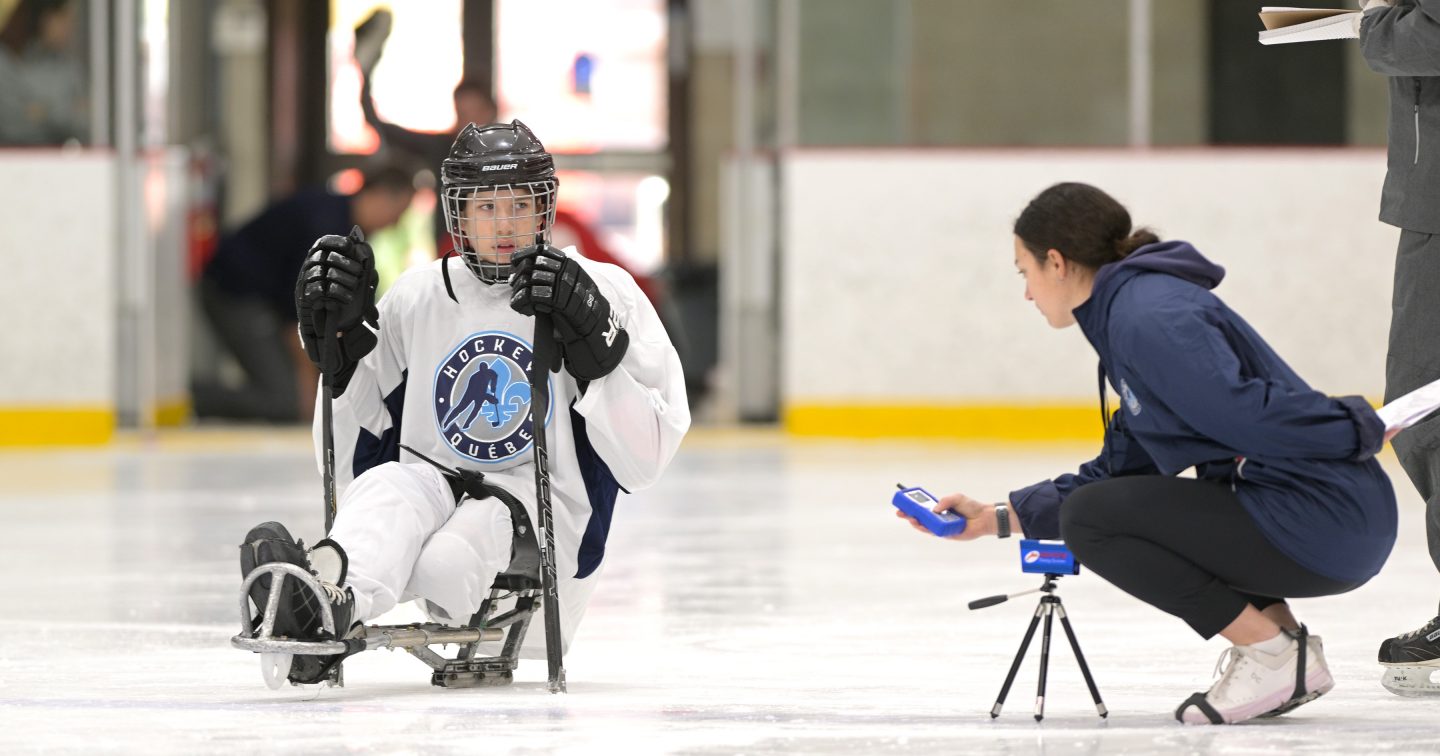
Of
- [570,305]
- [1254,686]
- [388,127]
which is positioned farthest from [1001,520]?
[388,127]

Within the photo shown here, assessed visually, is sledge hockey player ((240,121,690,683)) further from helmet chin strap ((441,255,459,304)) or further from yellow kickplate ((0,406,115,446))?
yellow kickplate ((0,406,115,446))

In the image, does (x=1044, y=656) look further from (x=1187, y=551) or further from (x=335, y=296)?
(x=335, y=296)

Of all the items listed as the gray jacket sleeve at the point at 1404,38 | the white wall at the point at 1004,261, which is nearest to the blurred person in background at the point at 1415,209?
the gray jacket sleeve at the point at 1404,38

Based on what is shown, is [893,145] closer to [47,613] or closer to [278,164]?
[278,164]

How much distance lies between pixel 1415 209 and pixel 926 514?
3.43 ft

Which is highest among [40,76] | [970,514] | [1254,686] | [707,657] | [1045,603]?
[40,76]

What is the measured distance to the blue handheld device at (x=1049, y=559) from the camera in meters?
2.73

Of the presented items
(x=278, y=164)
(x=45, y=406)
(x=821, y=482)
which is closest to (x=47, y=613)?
(x=821, y=482)

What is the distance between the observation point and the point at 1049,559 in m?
2.74

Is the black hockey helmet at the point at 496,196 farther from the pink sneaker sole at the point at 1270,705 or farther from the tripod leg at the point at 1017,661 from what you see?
the pink sneaker sole at the point at 1270,705

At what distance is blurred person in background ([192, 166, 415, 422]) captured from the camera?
34.4 feet

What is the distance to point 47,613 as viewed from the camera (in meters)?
3.95

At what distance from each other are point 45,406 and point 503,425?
6603 mm

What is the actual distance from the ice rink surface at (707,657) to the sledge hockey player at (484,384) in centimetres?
20
